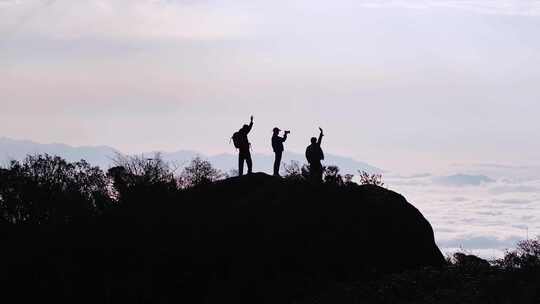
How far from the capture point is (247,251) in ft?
130

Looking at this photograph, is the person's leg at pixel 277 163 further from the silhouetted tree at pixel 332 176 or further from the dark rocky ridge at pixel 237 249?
the silhouetted tree at pixel 332 176

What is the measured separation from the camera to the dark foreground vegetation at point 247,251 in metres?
37.4

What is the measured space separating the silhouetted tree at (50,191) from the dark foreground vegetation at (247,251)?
3.25 m

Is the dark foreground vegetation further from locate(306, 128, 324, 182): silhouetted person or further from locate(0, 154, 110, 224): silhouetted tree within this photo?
locate(0, 154, 110, 224): silhouetted tree

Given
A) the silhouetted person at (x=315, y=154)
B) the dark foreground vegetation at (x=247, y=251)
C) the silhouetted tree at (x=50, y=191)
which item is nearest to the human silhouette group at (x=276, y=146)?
the silhouetted person at (x=315, y=154)

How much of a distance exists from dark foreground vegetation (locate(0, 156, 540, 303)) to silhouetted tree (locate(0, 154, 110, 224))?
128 inches

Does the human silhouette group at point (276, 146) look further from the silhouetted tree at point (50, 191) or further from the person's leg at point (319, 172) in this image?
the silhouetted tree at point (50, 191)

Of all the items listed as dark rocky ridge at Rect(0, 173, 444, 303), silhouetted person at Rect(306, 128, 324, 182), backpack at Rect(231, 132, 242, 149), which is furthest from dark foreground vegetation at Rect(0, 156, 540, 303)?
backpack at Rect(231, 132, 242, 149)


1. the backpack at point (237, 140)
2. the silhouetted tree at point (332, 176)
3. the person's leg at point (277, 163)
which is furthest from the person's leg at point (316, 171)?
the backpack at point (237, 140)

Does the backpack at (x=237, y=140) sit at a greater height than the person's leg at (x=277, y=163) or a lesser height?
greater

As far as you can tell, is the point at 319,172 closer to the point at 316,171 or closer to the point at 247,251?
the point at 316,171

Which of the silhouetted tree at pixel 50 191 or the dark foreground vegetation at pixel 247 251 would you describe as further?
the silhouetted tree at pixel 50 191

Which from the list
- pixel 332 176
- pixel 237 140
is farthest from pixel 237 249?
pixel 332 176

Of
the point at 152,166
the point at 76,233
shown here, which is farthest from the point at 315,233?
the point at 152,166
